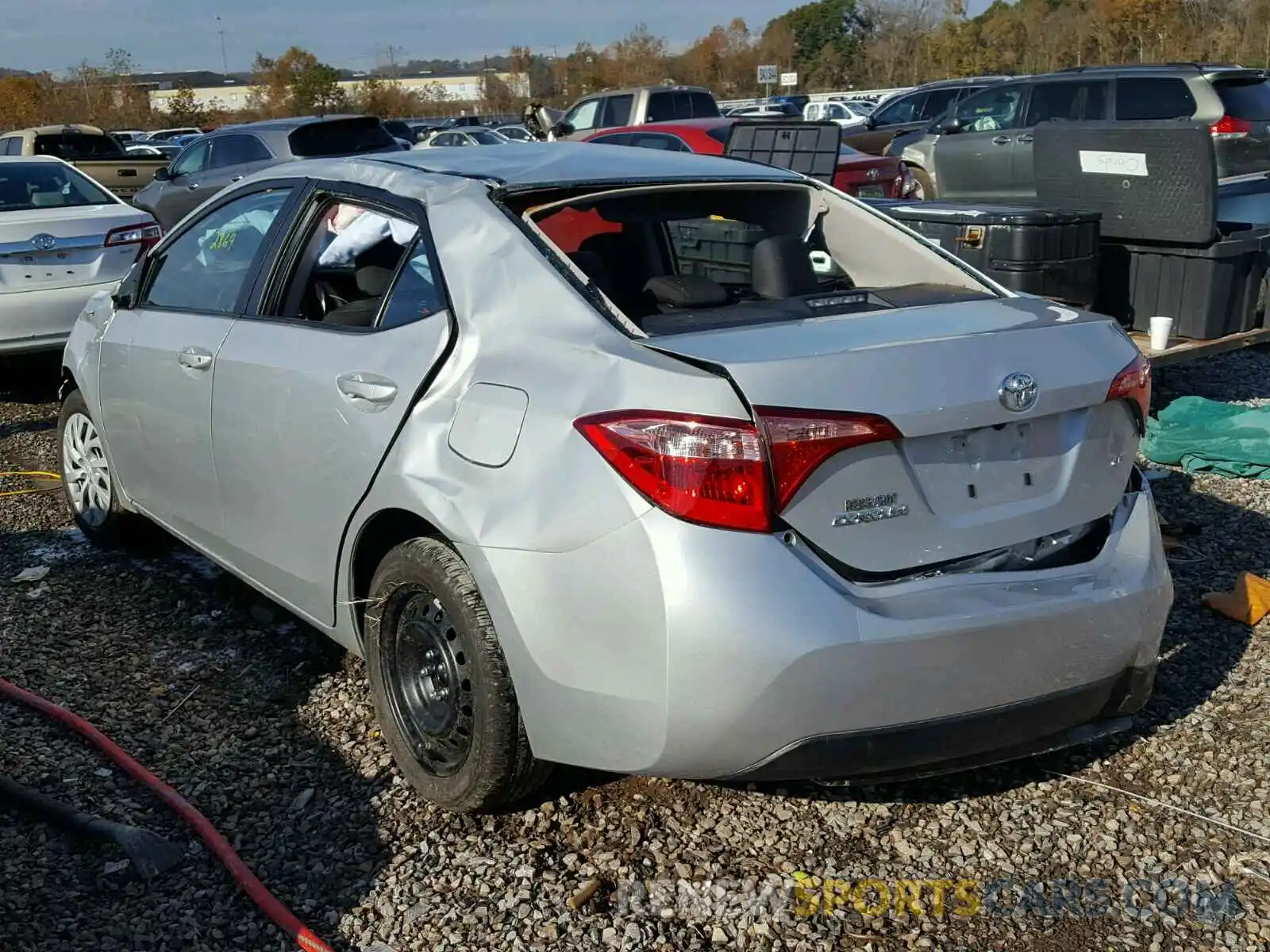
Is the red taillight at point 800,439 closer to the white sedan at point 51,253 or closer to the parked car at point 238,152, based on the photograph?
the white sedan at point 51,253

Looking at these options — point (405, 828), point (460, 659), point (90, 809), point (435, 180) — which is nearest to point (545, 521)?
point (460, 659)

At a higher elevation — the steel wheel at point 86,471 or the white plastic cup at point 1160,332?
the white plastic cup at point 1160,332

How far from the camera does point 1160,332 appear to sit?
671 centimetres

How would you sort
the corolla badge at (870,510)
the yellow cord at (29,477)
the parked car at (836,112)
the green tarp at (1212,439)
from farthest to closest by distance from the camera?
1. the parked car at (836,112)
2. the yellow cord at (29,477)
3. the green tarp at (1212,439)
4. the corolla badge at (870,510)

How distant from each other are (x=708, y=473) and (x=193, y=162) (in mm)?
14059

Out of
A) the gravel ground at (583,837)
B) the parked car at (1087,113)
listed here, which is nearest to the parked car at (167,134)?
the parked car at (1087,113)

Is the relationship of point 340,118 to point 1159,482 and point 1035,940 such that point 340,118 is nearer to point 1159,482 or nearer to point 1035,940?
point 1159,482

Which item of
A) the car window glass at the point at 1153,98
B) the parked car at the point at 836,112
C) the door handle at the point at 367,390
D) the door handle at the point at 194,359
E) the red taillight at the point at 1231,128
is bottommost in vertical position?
the parked car at the point at 836,112

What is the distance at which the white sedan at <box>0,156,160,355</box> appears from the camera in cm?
783

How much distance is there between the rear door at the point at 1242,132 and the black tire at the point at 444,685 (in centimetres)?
1050

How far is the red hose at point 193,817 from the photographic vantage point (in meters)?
2.80

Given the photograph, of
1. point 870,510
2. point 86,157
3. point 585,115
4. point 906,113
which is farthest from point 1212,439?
point 86,157

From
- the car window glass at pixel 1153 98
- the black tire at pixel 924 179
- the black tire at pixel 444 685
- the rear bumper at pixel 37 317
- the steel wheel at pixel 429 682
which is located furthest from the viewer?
the black tire at pixel 924 179

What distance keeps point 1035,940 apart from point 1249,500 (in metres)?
3.60
